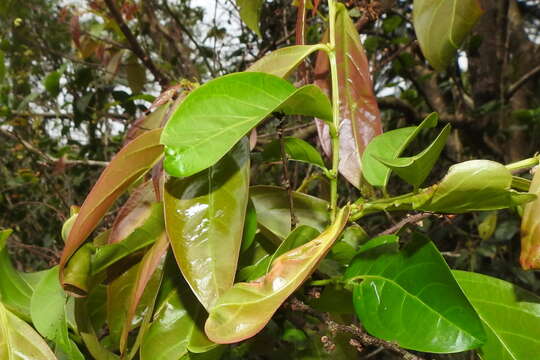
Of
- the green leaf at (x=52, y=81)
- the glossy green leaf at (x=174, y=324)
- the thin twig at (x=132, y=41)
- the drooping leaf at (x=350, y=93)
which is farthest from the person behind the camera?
the green leaf at (x=52, y=81)

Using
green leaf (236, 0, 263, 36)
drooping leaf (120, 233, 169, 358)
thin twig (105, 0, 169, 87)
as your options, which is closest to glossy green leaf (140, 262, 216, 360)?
drooping leaf (120, 233, 169, 358)

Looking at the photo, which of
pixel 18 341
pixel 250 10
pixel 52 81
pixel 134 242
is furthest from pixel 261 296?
pixel 52 81

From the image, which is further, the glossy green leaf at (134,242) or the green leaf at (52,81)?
the green leaf at (52,81)

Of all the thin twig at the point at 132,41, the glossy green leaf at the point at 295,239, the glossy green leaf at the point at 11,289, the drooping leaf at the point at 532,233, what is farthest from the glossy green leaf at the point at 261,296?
the thin twig at the point at 132,41

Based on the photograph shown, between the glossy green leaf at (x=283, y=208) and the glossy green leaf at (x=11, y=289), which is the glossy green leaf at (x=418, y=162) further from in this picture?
the glossy green leaf at (x=11, y=289)

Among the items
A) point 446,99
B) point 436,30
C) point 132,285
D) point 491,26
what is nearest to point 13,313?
point 132,285

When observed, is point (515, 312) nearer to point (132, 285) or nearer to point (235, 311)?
point (235, 311)

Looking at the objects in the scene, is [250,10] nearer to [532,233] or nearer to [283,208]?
[283,208]
